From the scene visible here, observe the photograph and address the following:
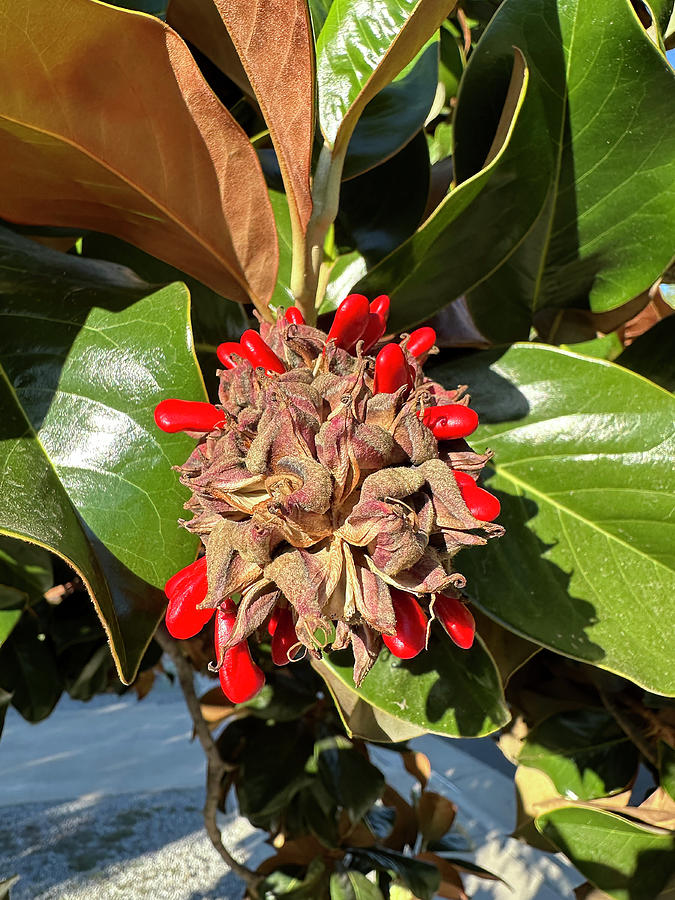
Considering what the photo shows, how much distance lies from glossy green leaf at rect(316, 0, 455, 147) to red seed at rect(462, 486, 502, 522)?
24cm

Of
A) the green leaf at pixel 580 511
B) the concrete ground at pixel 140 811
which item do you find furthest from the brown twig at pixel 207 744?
the concrete ground at pixel 140 811

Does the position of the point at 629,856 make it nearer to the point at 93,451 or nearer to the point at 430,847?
the point at 93,451

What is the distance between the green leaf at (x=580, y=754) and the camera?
0.83 meters

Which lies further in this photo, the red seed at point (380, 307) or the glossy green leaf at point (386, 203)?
the glossy green leaf at point (386, 203)

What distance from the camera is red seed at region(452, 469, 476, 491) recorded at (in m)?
0.36

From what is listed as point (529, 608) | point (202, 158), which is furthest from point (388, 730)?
point (202, 158)

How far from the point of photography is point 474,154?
1.73 feet

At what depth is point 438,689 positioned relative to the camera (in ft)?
1.60

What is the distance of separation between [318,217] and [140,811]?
4.34 m

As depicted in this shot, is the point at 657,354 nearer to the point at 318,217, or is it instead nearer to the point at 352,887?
the point at 318,217

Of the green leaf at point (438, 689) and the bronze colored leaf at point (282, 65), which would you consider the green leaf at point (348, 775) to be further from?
the bronze colored leaf at point (282, 65)

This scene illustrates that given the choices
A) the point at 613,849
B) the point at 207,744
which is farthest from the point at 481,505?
the point at 207,744

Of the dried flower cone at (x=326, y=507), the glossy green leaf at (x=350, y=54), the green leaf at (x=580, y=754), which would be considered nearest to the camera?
the dried flower cone at (x=326, y=507)

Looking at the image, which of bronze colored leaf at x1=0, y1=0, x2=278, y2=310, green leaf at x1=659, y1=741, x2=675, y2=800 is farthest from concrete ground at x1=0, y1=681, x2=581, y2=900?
bronze colored leaf at x1=0, y1=0, x2=278, y2=310
